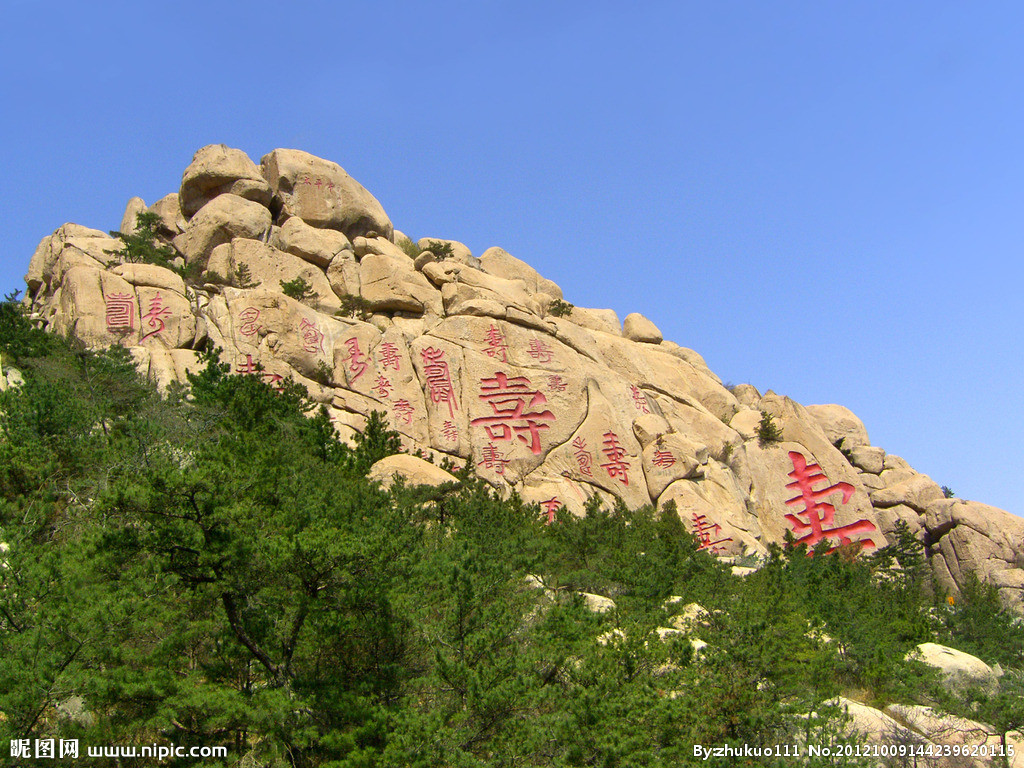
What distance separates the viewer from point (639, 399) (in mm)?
22484

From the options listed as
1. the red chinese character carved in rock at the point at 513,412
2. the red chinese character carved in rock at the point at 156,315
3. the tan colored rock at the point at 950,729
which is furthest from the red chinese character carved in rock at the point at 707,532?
the red chinese character carved in rock at the point at 156,315

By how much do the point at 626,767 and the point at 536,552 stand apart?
16.3ft

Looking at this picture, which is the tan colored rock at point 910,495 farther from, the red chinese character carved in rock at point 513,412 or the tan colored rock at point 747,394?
the red chinese character carved in rock at point 513,412

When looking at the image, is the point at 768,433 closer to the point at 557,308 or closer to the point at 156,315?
the point at 557,308

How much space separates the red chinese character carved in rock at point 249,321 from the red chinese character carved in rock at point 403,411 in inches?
142

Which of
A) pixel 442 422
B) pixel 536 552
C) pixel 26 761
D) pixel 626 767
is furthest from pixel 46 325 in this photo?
pixel 626 767

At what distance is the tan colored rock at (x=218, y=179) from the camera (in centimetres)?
2619

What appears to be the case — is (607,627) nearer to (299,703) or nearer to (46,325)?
(299,703)

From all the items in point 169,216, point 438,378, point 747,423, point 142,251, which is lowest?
point 747,423

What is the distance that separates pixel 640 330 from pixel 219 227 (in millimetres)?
12394

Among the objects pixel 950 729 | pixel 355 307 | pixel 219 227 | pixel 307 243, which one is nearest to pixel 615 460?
pixel 355 307

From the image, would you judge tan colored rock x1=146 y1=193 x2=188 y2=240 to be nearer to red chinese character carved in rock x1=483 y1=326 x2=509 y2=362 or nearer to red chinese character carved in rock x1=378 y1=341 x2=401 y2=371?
red chinese character carved in rock x1=378 y1=341 x2=401 y2=371

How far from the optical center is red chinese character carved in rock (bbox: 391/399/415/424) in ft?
68.2

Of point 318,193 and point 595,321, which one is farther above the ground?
point 318,193
